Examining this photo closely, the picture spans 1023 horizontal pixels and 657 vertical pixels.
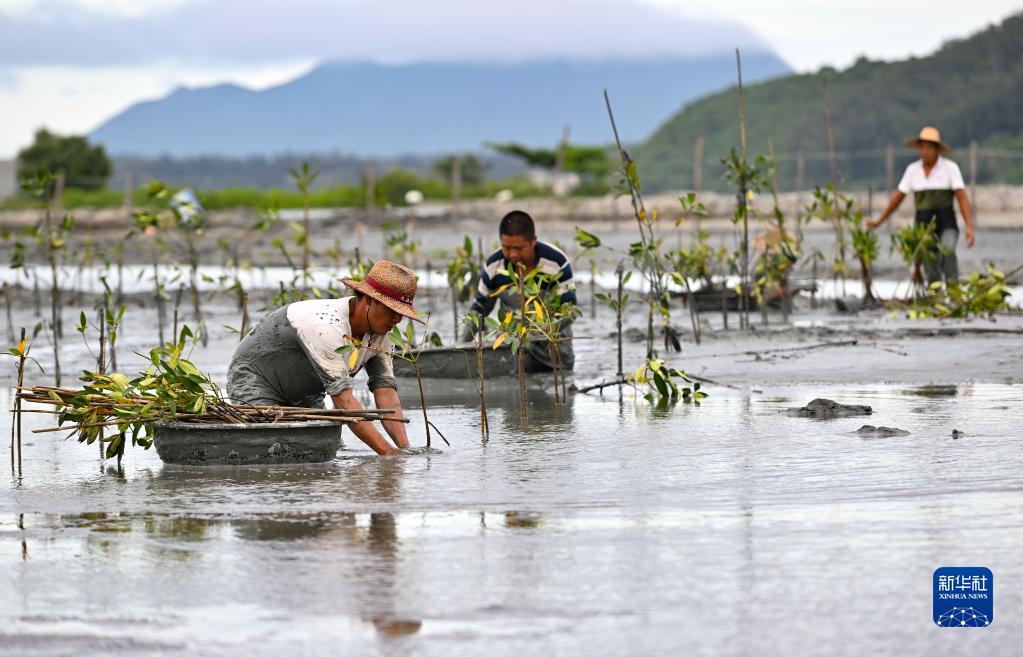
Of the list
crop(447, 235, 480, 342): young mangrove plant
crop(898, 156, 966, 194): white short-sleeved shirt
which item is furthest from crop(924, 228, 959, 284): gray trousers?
crop(447, 235, 480, 342): young mangrove plant

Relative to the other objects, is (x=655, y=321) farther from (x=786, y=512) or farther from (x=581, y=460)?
(x=786, y=512)

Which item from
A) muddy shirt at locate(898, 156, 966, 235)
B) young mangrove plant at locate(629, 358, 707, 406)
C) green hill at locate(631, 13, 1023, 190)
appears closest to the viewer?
young mangrove plant at locate(629, 358, 707, 406)

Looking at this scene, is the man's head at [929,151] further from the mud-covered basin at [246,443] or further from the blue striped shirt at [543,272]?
the mud-covered basin at [246,443]

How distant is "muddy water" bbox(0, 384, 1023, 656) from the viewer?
387cm

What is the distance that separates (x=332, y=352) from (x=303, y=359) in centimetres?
34

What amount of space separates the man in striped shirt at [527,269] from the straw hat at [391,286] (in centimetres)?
206

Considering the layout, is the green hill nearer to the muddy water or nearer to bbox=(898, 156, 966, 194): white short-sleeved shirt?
bbox=(898, 156, 966, 194): white short-sleeved shirt

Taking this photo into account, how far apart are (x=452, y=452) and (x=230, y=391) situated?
108cm

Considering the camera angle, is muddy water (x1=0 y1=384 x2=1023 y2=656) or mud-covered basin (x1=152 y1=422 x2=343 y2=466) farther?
mud-covered basin (x1=152 y1=422 x2=343 y2=466)

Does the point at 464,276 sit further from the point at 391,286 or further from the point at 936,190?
the point at 391,286

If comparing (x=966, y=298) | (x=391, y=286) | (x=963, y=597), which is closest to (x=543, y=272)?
(x=391, y=286)

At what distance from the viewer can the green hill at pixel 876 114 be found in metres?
51.3

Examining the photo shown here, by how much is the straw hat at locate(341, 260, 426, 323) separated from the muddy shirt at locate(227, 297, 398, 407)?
0.89 feet

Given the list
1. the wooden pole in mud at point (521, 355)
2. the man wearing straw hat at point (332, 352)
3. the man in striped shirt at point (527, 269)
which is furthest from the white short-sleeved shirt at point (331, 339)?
the man in striped shirt at point (527, 269)
